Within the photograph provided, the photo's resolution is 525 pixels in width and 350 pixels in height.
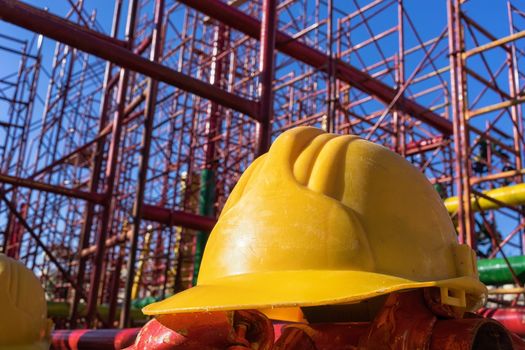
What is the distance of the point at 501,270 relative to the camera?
18.5 feet

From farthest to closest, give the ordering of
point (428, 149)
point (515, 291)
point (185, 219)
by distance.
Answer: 1. point (428, 149)
2. point (185, 219)
3. point (515, 291)

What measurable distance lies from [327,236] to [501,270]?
16.8ft

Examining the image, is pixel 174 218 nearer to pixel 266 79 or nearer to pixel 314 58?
pixel 266 79

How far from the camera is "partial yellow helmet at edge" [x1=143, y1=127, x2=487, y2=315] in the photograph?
1.10 metres

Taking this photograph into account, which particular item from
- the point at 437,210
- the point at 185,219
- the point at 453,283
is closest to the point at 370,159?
the point at 437,210

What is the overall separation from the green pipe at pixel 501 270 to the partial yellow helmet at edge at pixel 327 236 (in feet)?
15.3

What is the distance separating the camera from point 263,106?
5.38 metres

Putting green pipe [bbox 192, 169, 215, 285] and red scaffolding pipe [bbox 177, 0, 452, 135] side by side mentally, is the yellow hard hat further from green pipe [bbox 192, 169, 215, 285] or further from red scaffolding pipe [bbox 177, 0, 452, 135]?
green pipe [bbox 192, 169, 215, 285]

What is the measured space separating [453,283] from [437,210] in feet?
0.75

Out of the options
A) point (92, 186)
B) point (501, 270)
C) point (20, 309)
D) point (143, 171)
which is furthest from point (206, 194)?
point (20, 309)

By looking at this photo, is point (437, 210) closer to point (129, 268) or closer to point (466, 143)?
point (466, 143)

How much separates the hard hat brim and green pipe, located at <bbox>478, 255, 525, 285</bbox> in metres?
4.90

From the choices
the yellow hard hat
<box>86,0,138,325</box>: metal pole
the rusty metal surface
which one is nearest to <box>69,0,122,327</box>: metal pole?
<box>86,0,138,325</box>: metal pole

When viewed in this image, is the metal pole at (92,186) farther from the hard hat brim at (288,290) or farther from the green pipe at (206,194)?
the hard hat brim at (288,290)
